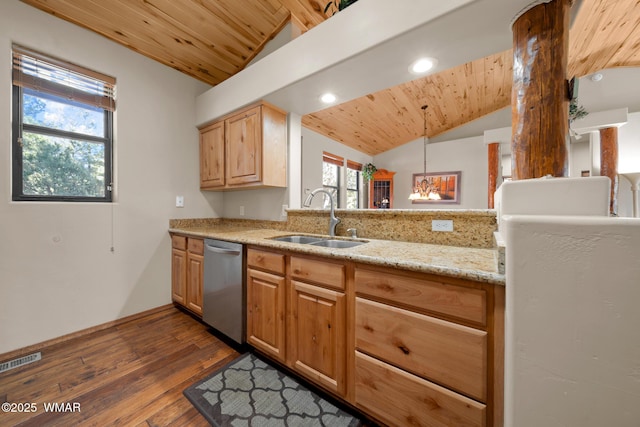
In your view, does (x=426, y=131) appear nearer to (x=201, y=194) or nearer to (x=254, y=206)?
(x=254, y=206)

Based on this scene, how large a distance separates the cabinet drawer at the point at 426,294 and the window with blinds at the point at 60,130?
2585 mm

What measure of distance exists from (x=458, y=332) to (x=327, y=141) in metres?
3.84

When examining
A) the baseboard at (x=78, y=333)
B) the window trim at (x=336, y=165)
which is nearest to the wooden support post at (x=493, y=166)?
the window trim at (x=336, y=165)

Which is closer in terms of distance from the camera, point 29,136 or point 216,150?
point 29,136

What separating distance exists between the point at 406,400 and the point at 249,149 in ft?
7.32

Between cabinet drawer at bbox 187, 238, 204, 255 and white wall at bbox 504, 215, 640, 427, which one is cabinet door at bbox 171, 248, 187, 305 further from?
white wall at bbox 504, 215, 640, 427

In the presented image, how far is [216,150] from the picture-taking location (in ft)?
8.68

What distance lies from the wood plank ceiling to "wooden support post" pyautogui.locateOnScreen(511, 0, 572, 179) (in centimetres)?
52

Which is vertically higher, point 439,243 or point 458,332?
point 439,243

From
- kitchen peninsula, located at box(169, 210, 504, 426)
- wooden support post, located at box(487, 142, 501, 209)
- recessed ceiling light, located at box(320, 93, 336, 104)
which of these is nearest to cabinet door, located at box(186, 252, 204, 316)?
kitchen peninsula, located at box(169, 210, 504, 426)

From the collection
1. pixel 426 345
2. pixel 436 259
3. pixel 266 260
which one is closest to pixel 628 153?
pixel 436 259

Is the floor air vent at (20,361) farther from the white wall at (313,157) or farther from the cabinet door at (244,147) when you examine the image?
the white wall at (313,157)

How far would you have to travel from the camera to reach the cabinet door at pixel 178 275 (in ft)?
7.79

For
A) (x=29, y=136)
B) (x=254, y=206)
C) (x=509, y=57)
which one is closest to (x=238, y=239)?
(x=254, y=206)
